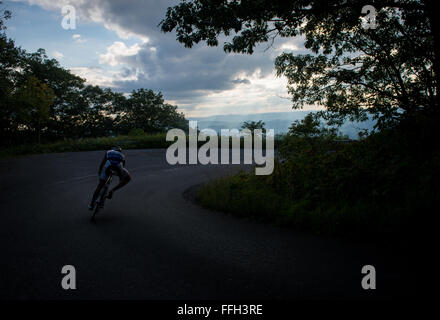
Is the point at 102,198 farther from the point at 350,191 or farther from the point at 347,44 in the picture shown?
the point at 347,44

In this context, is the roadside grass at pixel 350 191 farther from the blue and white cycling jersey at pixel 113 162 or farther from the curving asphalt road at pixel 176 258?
the blue and white cycling jersey at pixel 113 162

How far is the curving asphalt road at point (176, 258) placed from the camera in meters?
3.50

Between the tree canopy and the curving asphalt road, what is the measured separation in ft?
13.7

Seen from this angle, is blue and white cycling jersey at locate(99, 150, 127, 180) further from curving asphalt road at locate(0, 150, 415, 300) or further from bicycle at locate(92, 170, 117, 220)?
curving asphalt road at locate(0, 150, 415, 300)

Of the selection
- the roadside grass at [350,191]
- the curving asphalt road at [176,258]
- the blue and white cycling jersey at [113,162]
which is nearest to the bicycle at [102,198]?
the blue and white cycling jersey at [113,162]

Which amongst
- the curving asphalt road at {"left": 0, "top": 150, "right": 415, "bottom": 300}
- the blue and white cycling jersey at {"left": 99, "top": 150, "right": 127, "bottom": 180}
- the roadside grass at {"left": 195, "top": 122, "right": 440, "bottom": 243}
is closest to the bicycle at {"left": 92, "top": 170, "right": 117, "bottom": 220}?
the blue and white cycling jersey at {"left": 99, "top": 150, "right": 127, "bottom": 180}

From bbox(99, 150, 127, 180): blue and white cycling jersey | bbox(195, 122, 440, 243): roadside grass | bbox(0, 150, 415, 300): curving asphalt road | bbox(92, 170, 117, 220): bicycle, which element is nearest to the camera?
bbox(0, 150, 415, 300): curving asphalt road

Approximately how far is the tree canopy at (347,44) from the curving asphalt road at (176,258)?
4165mm

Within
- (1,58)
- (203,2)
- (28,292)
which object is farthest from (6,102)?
(28,292)

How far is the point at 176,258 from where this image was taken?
4.56 m

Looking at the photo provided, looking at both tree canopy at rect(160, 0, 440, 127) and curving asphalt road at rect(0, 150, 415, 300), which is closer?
curving asphalt road at rect(0, 150, 415, 300)

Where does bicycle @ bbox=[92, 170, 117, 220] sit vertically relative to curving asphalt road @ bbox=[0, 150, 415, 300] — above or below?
above

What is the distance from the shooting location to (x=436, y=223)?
4.53 m

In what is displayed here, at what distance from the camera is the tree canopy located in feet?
23.5
